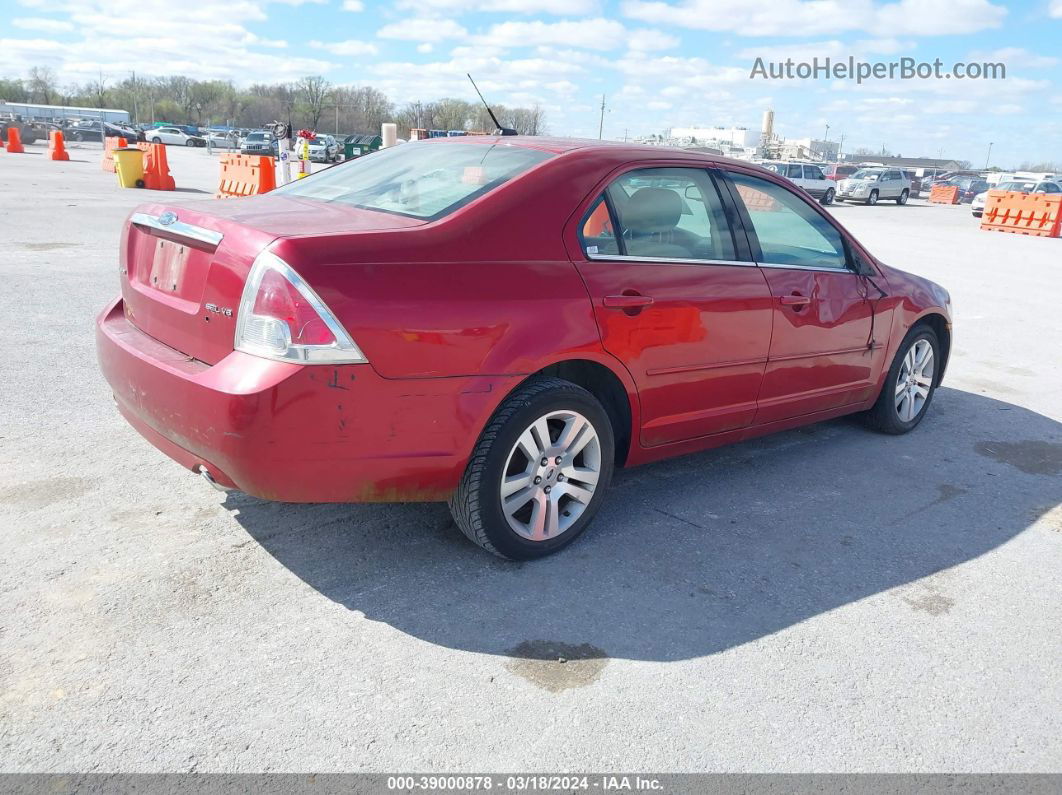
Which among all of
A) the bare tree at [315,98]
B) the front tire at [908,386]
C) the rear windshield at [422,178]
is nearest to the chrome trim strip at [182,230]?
the rear windshield at [422,178]

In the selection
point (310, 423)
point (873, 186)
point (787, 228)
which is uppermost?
point (873, 186)

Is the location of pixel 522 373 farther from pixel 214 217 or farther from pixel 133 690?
pixel 133 690

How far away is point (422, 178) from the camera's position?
3832 mm

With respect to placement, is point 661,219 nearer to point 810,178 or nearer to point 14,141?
point 810,178

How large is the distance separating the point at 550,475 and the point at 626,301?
0.80m

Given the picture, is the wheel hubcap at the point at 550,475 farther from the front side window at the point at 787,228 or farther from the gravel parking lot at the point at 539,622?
the front side window at the point at 787,228

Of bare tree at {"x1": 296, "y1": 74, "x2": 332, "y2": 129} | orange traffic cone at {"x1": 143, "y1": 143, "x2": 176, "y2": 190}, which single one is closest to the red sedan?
orange traffic cone at {"x1": 143, "y1": 143, "x2": 176, "y2": 190}

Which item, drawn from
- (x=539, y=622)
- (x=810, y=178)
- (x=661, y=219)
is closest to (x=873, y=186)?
(x=810, y=178)

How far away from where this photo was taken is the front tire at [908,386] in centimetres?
545

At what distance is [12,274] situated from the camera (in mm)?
8688

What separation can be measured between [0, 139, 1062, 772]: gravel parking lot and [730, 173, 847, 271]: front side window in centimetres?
119

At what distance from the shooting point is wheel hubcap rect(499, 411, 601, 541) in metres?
3.43

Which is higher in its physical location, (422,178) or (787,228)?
(422,178)

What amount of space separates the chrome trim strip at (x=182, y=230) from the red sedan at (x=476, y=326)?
1 cm
